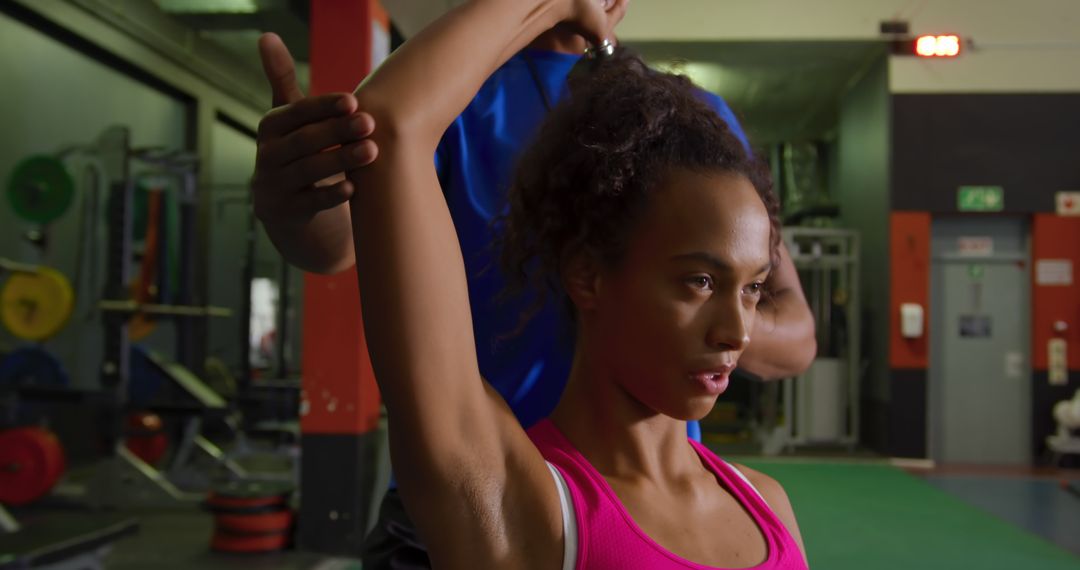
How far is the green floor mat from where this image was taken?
14.1 ft

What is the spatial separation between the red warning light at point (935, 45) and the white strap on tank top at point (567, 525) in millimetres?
6688

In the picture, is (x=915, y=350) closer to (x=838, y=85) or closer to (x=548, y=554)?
(x=838, y=85)

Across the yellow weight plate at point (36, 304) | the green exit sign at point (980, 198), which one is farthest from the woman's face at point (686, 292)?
the green exit sign at point (980, 198)

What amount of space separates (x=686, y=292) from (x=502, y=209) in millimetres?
250

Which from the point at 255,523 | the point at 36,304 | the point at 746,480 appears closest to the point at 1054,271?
the point at 255,523

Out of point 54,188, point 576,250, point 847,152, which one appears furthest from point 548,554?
point 847,152

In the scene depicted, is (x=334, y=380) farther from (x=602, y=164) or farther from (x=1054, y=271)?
(x=1054, y=271)

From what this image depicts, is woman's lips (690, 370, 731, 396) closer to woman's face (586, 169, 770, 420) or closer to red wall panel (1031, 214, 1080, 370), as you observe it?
woman's face (586, 169, 770, 420)

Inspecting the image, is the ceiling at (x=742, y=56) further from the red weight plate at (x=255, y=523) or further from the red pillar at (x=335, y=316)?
the red weight plate at (x=255, y=523)

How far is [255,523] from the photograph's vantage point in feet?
14.4

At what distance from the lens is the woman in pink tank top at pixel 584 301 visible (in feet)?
2.14

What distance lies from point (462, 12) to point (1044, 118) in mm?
8722

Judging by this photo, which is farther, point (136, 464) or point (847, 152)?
point (847, 152)

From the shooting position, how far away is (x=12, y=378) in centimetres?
596
